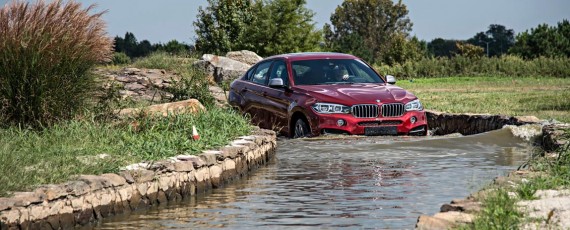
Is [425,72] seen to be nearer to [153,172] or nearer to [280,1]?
[280,1]

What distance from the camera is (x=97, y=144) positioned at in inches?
490

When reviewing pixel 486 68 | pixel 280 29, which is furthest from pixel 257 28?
pixel 486 68

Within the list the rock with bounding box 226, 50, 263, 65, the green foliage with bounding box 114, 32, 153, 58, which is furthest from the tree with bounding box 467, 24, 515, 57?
the rock with bounding box 226, 50, 263, 65

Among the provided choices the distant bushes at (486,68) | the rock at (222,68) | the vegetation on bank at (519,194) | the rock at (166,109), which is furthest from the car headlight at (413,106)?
the distant bushes at (486,68)

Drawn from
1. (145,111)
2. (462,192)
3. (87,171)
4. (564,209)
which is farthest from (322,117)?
(564,209)

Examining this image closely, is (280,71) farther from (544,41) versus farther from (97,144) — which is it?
(544,41)

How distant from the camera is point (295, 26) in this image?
59.6m

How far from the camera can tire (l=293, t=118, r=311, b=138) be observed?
17.0 m

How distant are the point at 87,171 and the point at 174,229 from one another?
1337mm

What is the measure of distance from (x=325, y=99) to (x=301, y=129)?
0.73m

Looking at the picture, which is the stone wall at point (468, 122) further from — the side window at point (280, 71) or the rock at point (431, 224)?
the rock at point (431, 224)

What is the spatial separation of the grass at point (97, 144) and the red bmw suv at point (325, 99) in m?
1.29

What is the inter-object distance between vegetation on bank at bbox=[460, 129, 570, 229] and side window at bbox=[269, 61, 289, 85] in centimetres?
697

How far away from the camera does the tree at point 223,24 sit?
57875mm
